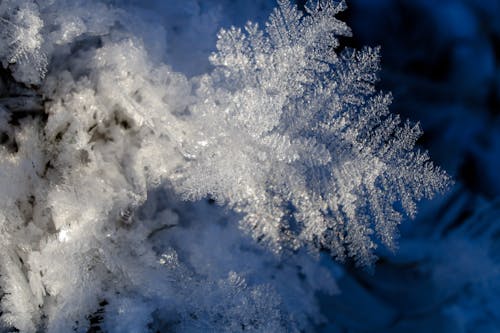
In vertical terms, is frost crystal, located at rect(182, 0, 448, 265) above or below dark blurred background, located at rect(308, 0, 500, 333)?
below

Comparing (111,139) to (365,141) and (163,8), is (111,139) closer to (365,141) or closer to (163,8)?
(163,8)

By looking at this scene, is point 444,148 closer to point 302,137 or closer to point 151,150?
point 302,137

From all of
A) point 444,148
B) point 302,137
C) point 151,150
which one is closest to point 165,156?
point 151,150

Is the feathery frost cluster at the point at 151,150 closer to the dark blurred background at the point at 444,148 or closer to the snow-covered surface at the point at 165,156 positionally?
the snow-covered surface at the point at 165,156

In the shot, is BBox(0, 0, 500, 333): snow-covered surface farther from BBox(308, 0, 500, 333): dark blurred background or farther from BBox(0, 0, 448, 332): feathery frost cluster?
BBox(308, 0, 500, 333): dark blurred background

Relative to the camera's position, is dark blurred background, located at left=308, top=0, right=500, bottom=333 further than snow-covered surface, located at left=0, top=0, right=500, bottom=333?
Yes

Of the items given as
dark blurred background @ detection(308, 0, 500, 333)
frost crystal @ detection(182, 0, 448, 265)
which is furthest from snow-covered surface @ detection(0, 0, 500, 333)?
dark blurred background @ detection(308, 0, 500, 333)

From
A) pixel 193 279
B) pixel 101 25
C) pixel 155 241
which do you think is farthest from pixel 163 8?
pixel 193 279

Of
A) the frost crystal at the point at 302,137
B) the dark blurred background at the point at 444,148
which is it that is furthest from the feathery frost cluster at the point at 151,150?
the dark blurred background at the point at 444,148
